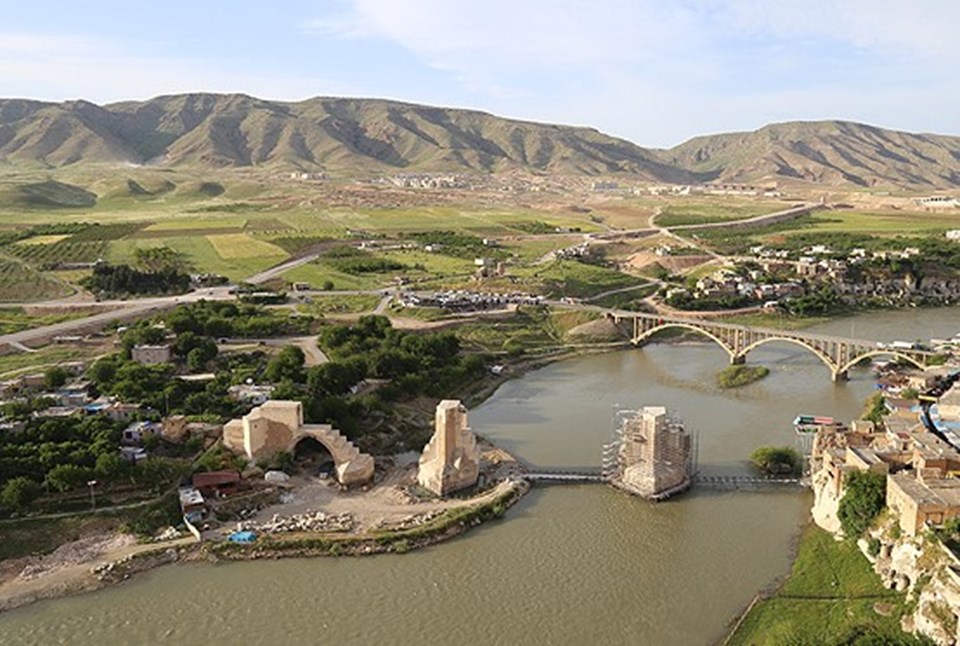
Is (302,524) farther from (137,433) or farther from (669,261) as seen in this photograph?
(669,261)

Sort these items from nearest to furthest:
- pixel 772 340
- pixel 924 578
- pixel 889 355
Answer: pixel 924 578
pixel 889 355
pixel 772 340

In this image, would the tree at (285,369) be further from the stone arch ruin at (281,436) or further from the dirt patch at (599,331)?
the dirt patch at (599,331)

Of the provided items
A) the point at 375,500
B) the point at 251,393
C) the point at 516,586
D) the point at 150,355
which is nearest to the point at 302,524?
the point at 375,500

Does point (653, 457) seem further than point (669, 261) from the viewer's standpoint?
No

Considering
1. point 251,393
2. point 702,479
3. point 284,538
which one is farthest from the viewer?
point 251,393

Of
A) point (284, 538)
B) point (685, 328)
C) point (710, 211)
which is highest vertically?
point (710, 211)

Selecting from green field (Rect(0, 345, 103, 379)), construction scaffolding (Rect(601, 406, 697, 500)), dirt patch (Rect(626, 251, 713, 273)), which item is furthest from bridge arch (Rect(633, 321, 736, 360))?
green field (Rect(0, 345, 103, 379))

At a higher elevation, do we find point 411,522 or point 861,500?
point 861,500
